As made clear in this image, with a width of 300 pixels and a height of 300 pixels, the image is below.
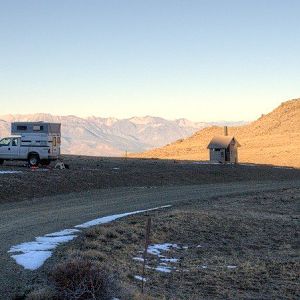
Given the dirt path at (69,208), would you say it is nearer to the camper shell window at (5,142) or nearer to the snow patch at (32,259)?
the snow patch at (32,259)

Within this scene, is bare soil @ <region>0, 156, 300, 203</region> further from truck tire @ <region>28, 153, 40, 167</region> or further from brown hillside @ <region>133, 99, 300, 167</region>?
brown hillside @ <region>133, 99, 300, 167</region>

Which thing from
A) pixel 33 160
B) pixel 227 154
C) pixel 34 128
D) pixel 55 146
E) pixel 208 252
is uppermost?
pixel 34 128

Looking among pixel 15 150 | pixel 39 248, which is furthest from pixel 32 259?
pixel 15 150

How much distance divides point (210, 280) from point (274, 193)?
920 inches

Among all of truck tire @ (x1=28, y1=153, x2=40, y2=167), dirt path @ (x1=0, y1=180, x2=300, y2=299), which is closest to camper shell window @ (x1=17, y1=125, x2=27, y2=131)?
truck tire @ (x1=28, y1=153, x2=40, y2=167)

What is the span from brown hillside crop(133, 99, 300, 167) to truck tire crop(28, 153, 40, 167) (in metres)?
35.6

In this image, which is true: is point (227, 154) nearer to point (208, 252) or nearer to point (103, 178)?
point (103, 178)

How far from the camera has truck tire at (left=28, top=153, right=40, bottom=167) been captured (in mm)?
43156

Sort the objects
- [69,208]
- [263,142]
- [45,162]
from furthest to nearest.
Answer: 1. [263,142]
2. [45,162]
3. [69,208]

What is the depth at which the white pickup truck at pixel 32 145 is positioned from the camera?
1700 inches

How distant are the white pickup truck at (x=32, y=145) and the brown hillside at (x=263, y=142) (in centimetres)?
3520

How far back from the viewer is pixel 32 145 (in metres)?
43.2

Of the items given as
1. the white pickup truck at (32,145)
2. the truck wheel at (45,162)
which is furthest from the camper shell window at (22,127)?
the truck wheel at (45,162)

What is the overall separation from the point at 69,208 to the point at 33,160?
19.8 meters
